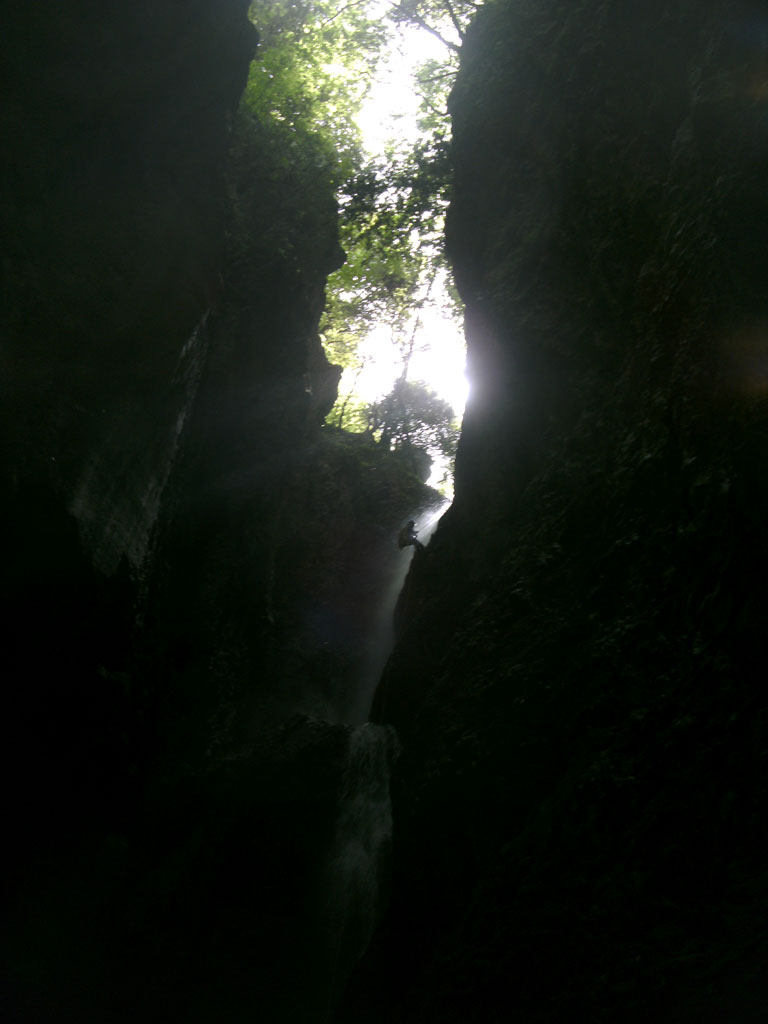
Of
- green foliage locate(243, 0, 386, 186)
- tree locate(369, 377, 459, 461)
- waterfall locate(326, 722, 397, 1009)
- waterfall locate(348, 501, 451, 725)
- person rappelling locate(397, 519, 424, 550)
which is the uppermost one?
green foliage locate(243, 0, 386, 186)

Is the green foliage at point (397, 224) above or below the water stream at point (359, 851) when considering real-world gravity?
above

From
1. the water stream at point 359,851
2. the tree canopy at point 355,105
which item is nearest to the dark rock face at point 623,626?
the water stream at point 359,851

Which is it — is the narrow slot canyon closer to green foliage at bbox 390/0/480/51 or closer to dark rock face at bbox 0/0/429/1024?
dark rock face at bbox 0/0/429/1024

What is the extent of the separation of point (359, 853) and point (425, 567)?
14.7ft

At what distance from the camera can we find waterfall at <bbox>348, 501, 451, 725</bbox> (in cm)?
1377

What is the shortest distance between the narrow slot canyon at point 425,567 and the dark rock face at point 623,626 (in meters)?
0.03

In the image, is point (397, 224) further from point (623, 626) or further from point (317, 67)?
point (623, 626)

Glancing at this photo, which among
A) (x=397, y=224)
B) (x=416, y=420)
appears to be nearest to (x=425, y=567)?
(x=397, y=224)

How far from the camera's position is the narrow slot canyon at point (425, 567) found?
15.1 feet

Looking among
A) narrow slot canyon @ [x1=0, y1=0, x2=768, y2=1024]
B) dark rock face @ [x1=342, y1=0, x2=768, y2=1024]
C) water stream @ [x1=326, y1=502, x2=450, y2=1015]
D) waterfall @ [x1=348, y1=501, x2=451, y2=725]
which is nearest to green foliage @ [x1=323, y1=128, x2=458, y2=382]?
narrow slot canyon @ [x1=0, y1=0, x2=768, y2=1024]

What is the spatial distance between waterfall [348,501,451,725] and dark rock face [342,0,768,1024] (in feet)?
19.1

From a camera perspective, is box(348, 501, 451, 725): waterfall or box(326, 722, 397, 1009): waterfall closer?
box(326, 722, 397, 1009): waterfall

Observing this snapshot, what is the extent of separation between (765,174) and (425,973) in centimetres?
700

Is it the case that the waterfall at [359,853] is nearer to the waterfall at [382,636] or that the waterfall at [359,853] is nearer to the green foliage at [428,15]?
the waterfall at [382,636]
